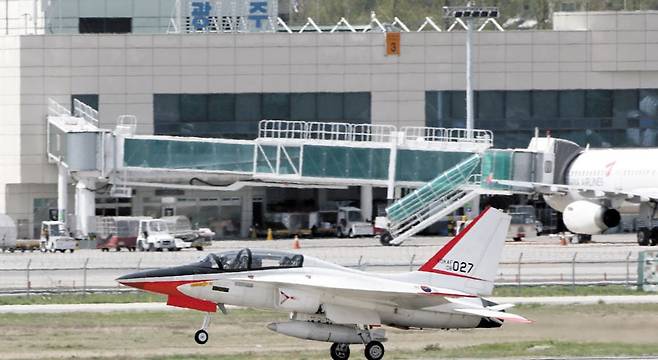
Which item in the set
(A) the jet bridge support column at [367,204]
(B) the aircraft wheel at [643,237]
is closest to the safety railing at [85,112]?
(A) the jet bridge support column at [367,204]

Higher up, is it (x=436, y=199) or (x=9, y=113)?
(x=9, y=113)

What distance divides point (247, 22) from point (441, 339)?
69.7 meters

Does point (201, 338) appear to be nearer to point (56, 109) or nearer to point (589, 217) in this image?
point (589, 217)

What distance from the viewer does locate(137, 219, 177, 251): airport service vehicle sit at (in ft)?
310

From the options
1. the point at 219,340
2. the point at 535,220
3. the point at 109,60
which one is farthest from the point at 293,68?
the point at 219,340

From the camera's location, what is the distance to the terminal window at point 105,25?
388 ft

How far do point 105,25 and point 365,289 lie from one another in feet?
261

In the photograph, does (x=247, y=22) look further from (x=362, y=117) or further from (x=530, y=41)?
(x=530, y=41)

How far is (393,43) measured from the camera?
367 feet

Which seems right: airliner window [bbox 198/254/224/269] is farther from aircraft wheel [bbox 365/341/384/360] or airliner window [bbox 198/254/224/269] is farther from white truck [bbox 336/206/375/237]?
white truck [bbox 336/206/375/237]

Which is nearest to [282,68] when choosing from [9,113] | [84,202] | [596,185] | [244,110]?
[244,110]

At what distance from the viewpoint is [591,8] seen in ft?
408

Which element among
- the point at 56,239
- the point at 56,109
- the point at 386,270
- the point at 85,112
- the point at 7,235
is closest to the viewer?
the point at 386,270

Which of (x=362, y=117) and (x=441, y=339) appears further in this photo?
(x=362, y=117)
